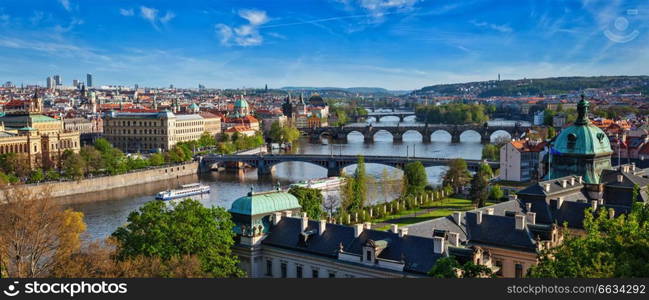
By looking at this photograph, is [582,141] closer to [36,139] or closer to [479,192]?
[479,192]

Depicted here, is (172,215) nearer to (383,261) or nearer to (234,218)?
(234,218)

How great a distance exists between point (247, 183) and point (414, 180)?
21.3 meters

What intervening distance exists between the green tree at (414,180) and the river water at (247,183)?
1891 mm

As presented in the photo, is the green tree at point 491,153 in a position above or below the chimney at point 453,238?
below

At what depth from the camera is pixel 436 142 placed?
120 m

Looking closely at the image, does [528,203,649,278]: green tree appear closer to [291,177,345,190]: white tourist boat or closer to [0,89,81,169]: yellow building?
[291,177,345,190]: white tourist boat

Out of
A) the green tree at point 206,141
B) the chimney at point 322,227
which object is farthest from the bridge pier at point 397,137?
the chimney at point 322,227

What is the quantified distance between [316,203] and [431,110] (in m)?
144

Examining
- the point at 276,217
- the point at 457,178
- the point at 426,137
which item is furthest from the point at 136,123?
the point at 276,217

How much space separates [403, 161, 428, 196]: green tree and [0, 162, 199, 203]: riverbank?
27.0m

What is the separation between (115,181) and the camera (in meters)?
→ 68.4

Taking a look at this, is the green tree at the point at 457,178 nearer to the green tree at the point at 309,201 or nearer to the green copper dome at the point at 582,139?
the green tree at the point at 309,201

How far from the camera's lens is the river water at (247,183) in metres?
52.9

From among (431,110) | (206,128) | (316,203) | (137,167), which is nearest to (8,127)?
(137,167)
